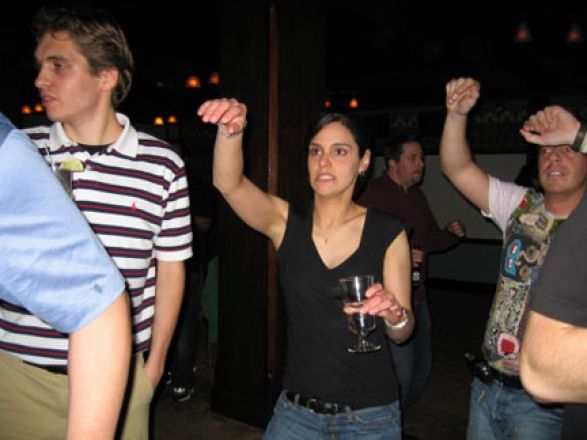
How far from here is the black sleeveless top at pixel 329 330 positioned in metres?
1.86

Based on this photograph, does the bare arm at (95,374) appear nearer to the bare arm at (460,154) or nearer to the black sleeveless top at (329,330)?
the black sleeveless top at (329,330)

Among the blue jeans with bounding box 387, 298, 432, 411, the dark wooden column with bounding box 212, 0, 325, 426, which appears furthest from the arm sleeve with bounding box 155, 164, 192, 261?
the blue jeans with bounding box 387, 298, 432, 411

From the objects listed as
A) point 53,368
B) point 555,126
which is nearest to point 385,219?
point 555,126

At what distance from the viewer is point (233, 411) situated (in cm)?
416

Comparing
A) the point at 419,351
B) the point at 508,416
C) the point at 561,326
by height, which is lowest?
the point at 419,351

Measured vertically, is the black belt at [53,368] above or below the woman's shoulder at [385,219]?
below

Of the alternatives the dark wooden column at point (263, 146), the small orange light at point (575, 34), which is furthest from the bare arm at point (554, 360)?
the small orange light at point (575, 34)

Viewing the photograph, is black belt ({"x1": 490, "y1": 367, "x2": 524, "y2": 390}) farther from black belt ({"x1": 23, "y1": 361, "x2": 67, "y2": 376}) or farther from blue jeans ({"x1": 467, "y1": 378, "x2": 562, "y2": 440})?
black belt ({"x1": 23, "y1": 361, "x2": 67, "y2": 376})

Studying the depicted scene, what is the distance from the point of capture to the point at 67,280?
795 mm

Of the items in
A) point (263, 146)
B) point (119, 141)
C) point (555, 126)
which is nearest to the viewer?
point (119, 141)

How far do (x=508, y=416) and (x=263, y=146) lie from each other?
247 centimetres

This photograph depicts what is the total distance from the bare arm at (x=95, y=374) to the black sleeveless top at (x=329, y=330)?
1124 millimetres

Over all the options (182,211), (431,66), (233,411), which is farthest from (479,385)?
(431,66)

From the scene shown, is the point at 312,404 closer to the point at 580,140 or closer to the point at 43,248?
the point at 43,248
